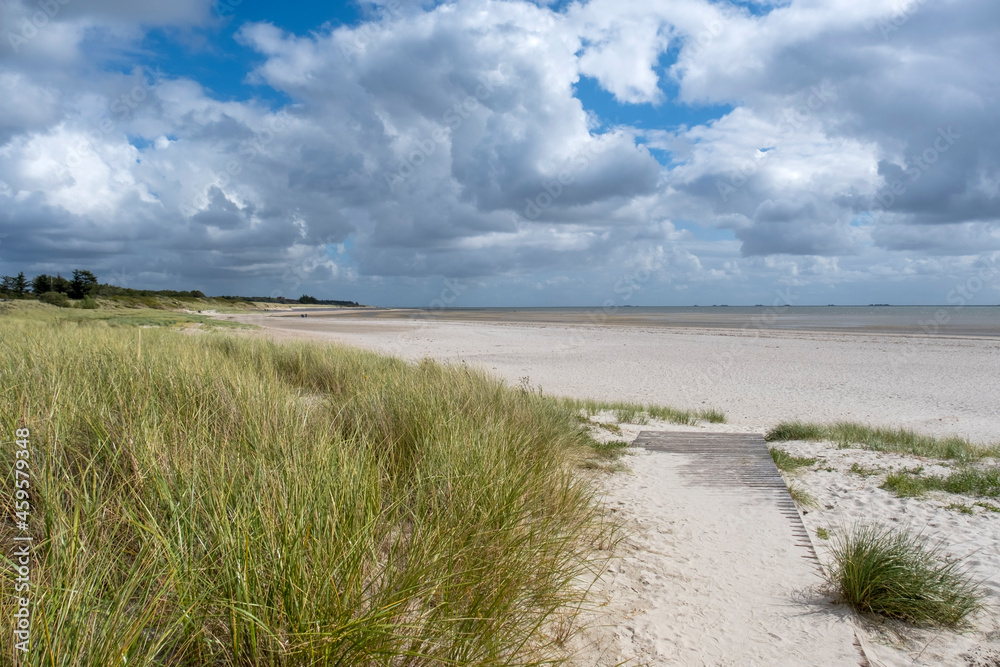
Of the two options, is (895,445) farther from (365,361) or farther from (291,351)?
(291,351)

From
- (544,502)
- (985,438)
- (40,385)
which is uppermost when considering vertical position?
(40,385)

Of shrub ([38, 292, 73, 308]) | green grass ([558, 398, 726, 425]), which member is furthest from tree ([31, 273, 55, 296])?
green grass ([558, 398, 726, 425])

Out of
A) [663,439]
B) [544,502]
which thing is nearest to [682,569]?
[544,502]

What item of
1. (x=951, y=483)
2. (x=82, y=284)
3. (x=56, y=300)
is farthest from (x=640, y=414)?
(x=82, y=284)

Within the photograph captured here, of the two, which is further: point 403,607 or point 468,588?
point 468,588

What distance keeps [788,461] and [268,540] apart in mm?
6222

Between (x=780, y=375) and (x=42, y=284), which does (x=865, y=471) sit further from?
(x=42, y=284)

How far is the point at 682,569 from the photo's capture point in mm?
3744

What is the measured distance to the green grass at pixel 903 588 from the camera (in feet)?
10.4

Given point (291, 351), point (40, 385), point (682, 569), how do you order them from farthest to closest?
point (291, 351)
point (40, 385)
point (682, 569)

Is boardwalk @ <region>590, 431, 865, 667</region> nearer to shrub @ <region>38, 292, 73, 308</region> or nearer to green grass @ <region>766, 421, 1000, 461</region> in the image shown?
green grass @ <region>766, 421, 1000, 461</region>

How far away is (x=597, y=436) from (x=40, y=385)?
5.97 meters

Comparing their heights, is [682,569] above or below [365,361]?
below

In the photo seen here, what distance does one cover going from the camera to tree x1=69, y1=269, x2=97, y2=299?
44.5 m
